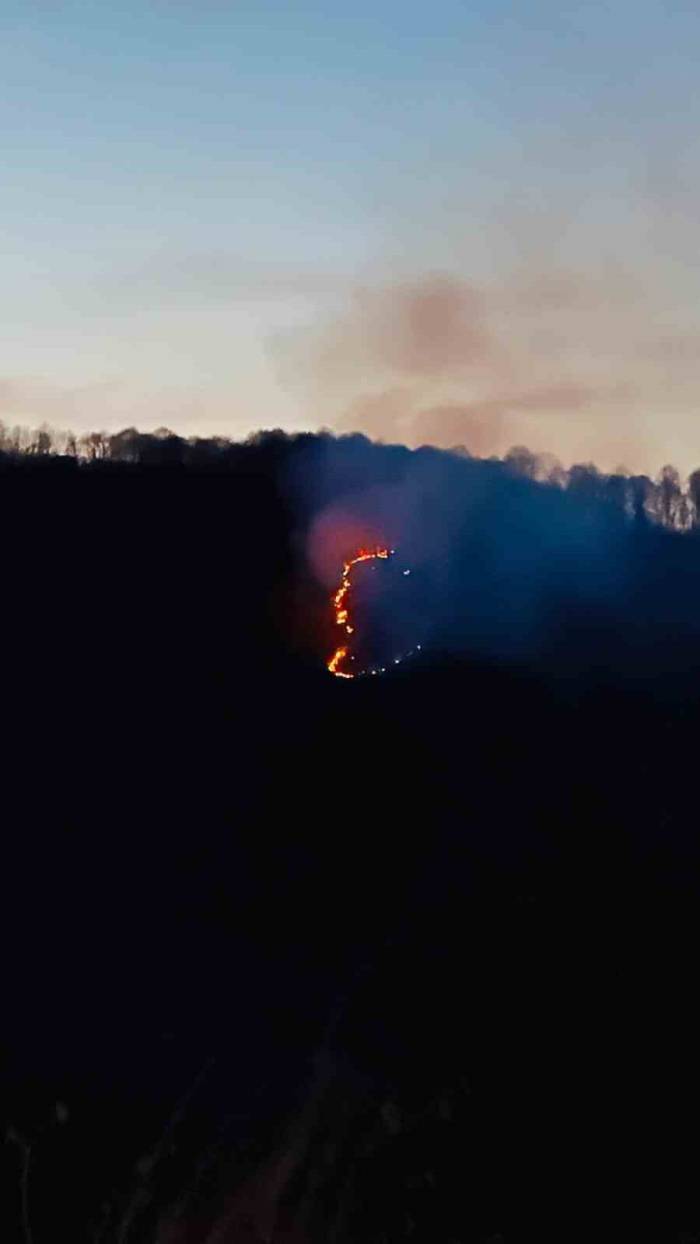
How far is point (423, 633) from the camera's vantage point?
55.1m

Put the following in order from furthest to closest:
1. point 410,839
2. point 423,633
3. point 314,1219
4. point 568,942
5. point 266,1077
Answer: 1. point 423,633
2. point 410,839
3. point 568,942
4. point 266,1077
5. point 314,1219

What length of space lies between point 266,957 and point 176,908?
315 centimetres

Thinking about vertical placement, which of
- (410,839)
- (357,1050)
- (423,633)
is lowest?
(357,1050)

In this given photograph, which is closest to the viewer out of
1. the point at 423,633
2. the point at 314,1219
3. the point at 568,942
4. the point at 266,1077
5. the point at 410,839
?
the point at 314,1219

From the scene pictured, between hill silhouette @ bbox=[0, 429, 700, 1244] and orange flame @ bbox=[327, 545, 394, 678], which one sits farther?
orange flame @ bbox=[327, 545, 394, 678]

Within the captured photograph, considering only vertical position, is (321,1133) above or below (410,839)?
below

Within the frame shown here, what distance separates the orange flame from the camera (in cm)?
5238

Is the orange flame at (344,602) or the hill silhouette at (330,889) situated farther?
the orange flame at (344,602)

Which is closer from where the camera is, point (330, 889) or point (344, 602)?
point (330, 889)

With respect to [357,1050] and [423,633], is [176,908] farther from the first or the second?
[423,633]

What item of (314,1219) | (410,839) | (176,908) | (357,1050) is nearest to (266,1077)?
(357,1050)

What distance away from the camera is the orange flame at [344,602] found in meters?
52.4

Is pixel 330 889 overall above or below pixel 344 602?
below

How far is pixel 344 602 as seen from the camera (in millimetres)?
58031
